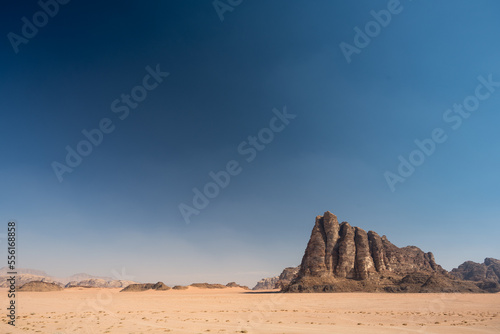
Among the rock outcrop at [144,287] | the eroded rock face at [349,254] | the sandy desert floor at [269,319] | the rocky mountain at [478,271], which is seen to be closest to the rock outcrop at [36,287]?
the rock outcrop at [144,287]

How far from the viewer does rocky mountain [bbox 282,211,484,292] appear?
7006cm

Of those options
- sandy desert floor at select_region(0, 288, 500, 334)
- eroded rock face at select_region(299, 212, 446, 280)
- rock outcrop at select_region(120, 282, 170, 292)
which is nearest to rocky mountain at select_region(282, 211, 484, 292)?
eroded rock face at select_region(299, 212, 446, 280)

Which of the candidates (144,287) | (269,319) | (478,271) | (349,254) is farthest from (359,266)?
(144,287)

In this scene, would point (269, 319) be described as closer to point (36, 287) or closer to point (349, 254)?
point (349, 254)

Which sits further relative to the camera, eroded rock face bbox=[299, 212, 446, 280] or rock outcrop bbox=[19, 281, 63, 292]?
rock outcrop bbox=[19, 281, 63, 292]

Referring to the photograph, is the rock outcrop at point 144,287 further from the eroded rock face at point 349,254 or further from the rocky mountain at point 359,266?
the eroded rock face at point 349,254

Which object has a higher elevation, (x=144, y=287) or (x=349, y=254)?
(x=349, y=254)

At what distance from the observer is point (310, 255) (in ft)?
270

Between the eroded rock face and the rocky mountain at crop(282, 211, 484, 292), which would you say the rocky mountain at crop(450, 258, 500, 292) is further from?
the eroded rock face

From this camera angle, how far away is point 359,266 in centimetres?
7856

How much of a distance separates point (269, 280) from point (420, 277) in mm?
136653

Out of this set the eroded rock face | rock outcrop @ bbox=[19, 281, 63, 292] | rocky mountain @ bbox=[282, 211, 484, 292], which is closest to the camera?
rocky mountain @ bbox=[282, 211, 484, 292]

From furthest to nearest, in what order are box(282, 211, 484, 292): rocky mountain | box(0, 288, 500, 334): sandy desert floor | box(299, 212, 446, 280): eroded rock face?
1. box(299, 212, 446, 280): eroded rock face
2. box(282, 211, 484, 292): rocky mountain
3. box(0, 288, 500, 334): sandy desert floor

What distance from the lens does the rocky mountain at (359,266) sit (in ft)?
230
